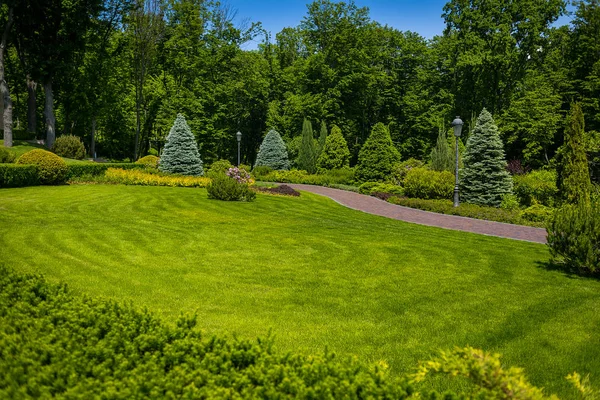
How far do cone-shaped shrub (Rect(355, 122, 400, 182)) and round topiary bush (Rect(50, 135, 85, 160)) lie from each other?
66.2ft

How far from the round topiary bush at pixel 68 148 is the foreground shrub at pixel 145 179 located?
7147 mm

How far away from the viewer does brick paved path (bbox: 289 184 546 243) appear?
13.7 metres

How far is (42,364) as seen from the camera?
2.79m

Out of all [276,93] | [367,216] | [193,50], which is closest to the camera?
[367,216]

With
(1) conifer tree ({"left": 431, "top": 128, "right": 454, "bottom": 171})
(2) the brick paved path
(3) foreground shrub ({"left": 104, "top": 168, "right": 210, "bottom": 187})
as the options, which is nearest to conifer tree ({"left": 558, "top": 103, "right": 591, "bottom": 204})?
(2) the brick paved path

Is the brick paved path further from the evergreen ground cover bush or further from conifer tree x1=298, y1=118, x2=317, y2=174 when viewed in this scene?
conifer tree x1=298, y1=118, x2=317, y2=174

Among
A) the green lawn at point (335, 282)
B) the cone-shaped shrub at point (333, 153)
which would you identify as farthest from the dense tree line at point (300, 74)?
the green lawn at point (335, 282)

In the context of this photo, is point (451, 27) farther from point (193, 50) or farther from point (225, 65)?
point (193, 50)

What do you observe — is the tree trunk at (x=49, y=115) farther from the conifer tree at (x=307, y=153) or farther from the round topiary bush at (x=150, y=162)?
the conifer tree at (x=307, y=153)

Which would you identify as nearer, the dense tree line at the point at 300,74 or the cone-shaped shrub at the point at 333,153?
the dense tree line at the point at 300,74

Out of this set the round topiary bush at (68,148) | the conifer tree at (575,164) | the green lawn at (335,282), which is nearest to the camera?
the green lawn at (335,282)

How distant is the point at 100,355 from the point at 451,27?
4621cm

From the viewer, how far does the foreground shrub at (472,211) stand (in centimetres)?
1647

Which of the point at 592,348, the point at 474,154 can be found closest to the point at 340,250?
the point at 592,348
